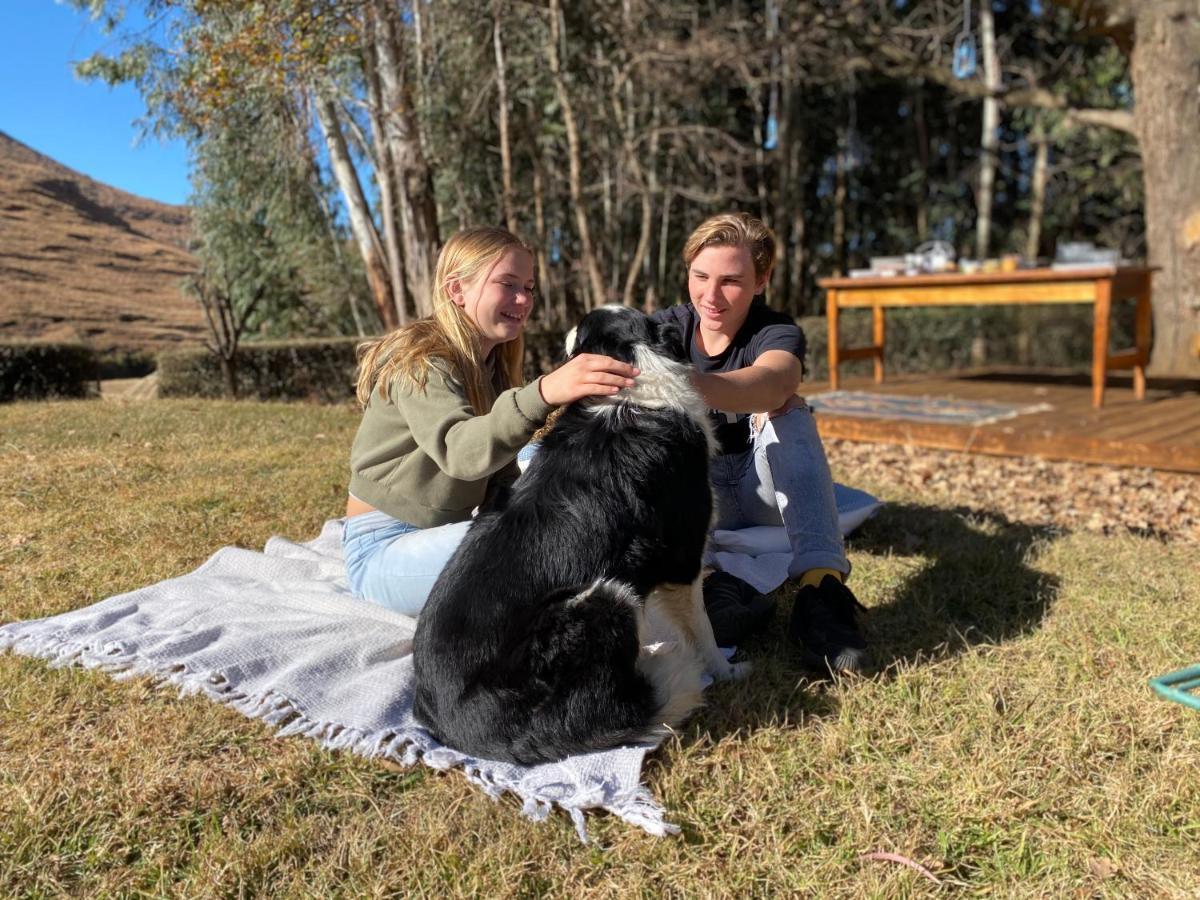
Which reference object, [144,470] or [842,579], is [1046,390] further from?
[144,470]

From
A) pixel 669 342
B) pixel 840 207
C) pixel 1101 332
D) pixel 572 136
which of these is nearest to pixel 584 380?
pixel 669 342

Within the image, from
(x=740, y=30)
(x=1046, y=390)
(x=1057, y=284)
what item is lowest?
(x=1046, y=390)

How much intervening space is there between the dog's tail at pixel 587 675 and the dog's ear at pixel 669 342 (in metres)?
0.60

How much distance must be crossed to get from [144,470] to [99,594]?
2.07 m

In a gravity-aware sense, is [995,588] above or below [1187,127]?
below

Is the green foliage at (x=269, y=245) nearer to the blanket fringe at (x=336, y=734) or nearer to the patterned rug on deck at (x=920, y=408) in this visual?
the patterned rug on deck at (x=920, y=408)

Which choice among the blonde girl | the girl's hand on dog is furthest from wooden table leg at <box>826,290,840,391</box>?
the girl's hand on dog

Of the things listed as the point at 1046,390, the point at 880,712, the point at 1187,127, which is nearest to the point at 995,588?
the point at 880,712

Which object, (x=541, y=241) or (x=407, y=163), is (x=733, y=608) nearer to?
(x=407, y=163)

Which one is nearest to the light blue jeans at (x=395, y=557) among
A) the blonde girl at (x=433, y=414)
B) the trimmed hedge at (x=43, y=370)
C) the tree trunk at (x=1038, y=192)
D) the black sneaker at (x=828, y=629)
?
the blonde girl at (x=433, y=414)

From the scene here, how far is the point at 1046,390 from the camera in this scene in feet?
26.1

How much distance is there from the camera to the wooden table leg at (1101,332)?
19.9 feet

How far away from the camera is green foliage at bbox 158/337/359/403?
34.9 feet

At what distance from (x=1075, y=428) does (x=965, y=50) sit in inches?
376
